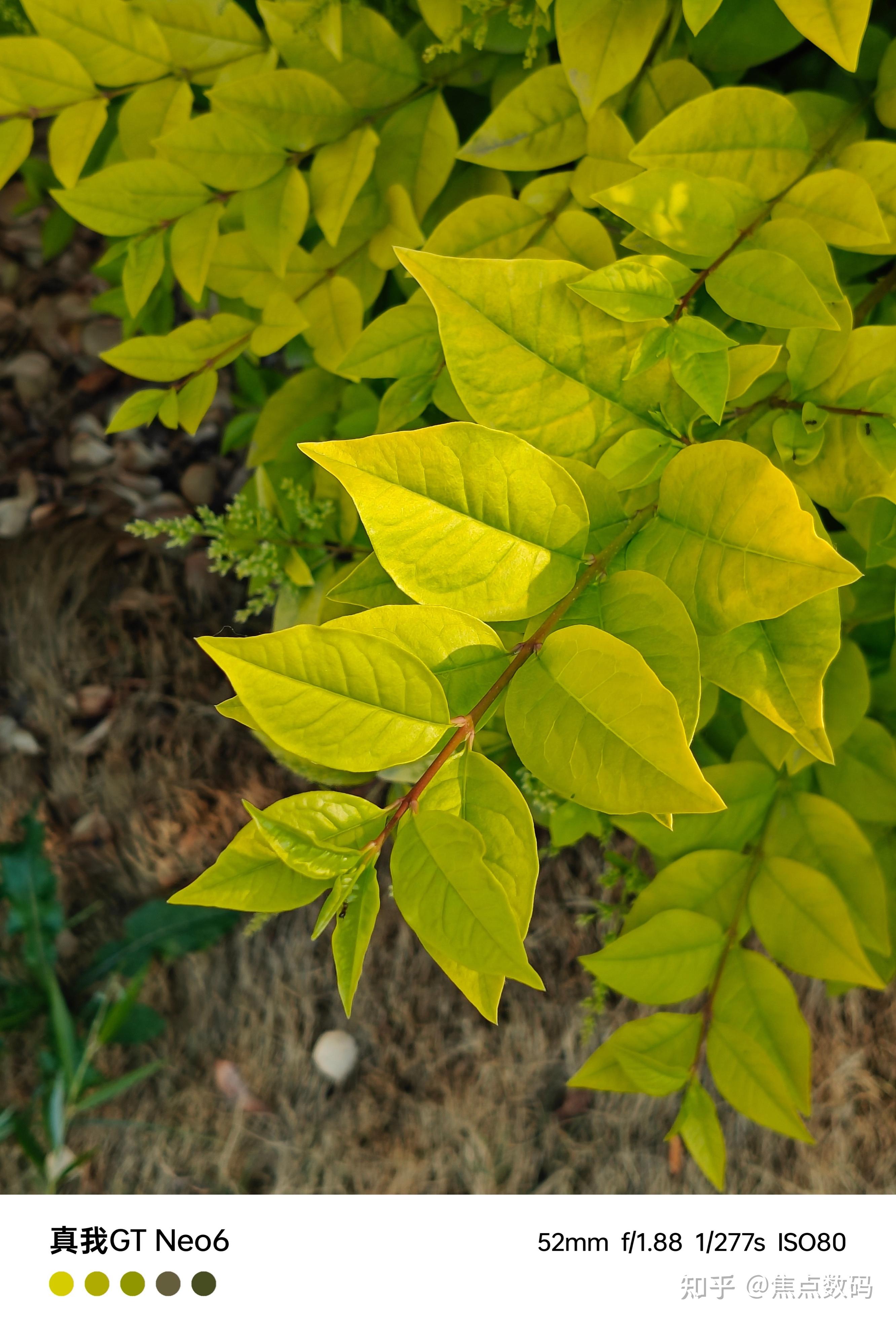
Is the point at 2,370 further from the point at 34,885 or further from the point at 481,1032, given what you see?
the point at 481,1032

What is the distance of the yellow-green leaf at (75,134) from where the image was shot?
59 centimetres

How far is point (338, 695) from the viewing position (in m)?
0.31

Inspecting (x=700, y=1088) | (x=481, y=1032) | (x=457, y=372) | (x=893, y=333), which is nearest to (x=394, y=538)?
(x=457, y=372)

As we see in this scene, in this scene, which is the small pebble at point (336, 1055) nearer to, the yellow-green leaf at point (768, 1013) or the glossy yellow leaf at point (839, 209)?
the yellow-green leaf at point (768, 1013)

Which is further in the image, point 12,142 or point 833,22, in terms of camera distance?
point 12,142

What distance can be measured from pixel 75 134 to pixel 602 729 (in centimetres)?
56

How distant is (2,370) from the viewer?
4.56 ft

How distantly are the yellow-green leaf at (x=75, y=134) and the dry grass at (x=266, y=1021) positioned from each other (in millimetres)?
745

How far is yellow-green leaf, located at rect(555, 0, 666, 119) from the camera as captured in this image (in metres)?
0.50

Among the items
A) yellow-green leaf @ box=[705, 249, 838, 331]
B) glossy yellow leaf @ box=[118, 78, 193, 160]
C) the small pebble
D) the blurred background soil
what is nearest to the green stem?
yellow-green leaf @ box=[705, 249, 838, 331]

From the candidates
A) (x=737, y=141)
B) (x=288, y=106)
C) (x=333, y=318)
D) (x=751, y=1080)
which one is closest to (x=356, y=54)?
(x=288, y=106)

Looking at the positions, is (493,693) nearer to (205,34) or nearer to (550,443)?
(550,443)
